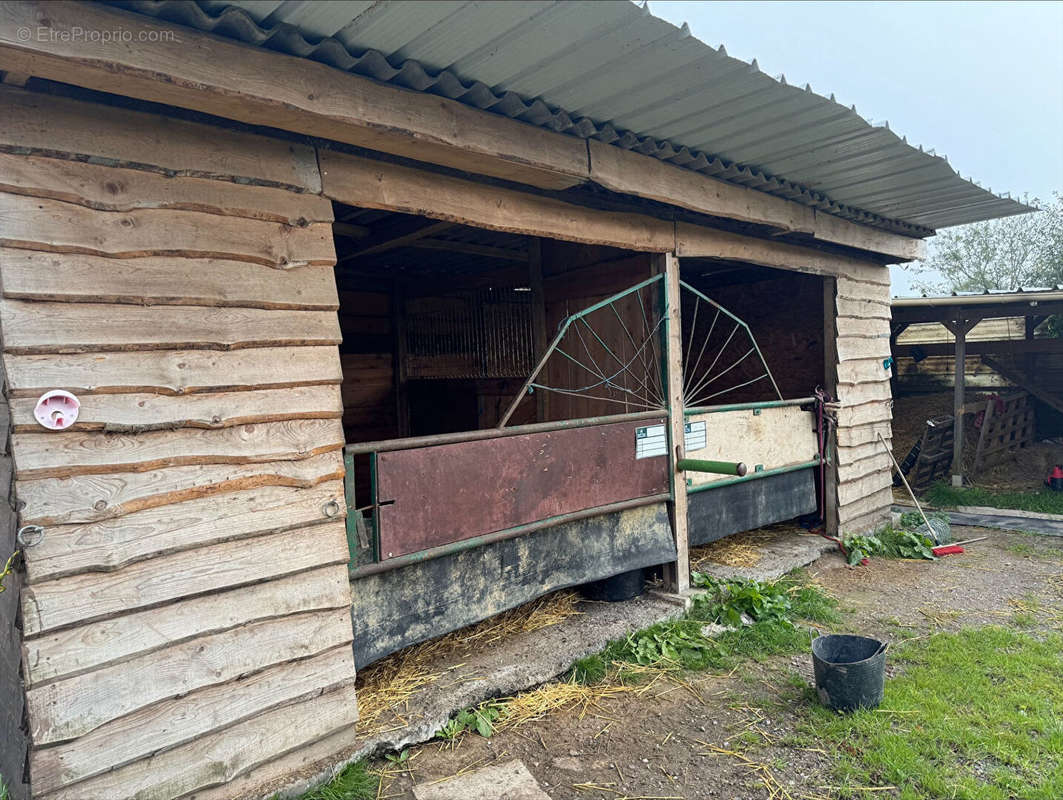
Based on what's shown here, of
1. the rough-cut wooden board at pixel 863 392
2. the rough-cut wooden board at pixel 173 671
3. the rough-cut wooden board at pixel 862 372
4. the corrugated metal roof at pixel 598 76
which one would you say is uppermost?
the corrugated metal roof at pixel 598 76

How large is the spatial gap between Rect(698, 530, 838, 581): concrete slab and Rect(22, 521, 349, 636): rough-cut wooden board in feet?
10.5

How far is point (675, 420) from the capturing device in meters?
4.27

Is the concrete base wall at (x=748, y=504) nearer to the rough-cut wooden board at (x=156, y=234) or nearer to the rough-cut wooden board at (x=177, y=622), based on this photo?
the rough-cut wooden board at (x=177, y=622)

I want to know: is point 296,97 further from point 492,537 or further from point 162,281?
point 492,537

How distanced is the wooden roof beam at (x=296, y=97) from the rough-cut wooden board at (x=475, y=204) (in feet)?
0.43

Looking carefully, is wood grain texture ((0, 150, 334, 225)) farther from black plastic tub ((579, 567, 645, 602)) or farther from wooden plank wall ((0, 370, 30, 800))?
black plastic tub ((579, 567, 645, 602))

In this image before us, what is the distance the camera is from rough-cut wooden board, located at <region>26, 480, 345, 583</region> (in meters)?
1.99

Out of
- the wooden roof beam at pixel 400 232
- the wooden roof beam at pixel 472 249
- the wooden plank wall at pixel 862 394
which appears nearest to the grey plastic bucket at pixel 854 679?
the wooden plank wall at pixel 862 394

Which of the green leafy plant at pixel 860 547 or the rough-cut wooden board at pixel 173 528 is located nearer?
the rough-cut wooden board at pixel 173 528

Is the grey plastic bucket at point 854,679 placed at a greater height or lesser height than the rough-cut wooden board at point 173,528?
lesser

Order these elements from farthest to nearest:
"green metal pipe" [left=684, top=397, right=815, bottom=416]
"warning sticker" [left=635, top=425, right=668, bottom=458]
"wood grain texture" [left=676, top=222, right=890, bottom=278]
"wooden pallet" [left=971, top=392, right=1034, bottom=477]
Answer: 1. "wooden pallet" [left=971, top=392, right=1034, bottom=477]
2. "green metal pipe" [left=684, top=397, right=815, bottom=416]
3. "wood grain texture" [left=676, top=222, right=890, bottom=278]
4. "warning sticker" [left=635, top=425, right=668, bottom=458]

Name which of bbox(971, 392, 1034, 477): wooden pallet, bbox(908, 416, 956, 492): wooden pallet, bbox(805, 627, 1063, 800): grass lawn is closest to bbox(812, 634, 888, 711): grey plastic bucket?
bbox(805, 627, 1063, 800): grass lawn

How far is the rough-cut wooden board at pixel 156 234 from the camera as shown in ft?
6.47

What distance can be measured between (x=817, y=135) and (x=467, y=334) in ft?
11.9
